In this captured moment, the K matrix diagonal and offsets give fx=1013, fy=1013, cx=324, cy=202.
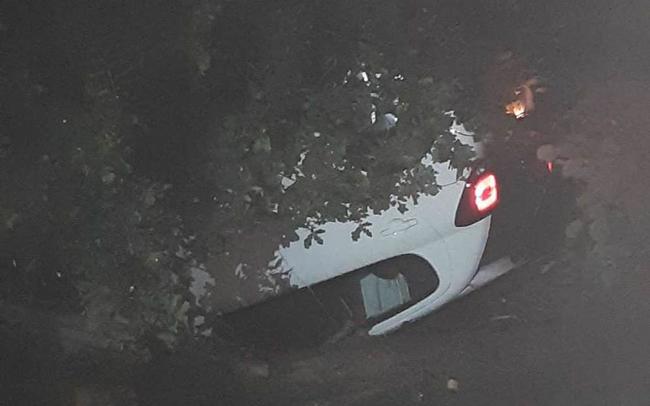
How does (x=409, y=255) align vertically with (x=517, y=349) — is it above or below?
above

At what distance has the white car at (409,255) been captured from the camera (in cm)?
103

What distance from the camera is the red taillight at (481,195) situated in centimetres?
103

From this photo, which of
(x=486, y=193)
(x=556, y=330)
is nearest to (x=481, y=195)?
(x=486, y=193)

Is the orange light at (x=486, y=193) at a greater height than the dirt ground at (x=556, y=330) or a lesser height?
greater

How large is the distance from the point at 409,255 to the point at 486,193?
10 centimetres

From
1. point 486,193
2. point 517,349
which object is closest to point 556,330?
point 517,349

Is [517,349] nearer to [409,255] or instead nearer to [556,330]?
[556,330]

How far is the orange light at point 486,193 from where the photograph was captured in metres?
1.03

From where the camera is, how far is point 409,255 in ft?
3.42

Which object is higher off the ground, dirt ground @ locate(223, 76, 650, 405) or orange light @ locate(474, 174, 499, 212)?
orange light @ locate(474, 174, 499, 212)

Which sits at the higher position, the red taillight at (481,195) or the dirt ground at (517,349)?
the red taillight at (481,195)

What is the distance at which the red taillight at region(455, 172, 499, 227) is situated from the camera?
1028mm

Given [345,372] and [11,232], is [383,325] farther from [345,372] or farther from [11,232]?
[11,232]

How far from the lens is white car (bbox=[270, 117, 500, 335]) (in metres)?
1.03
